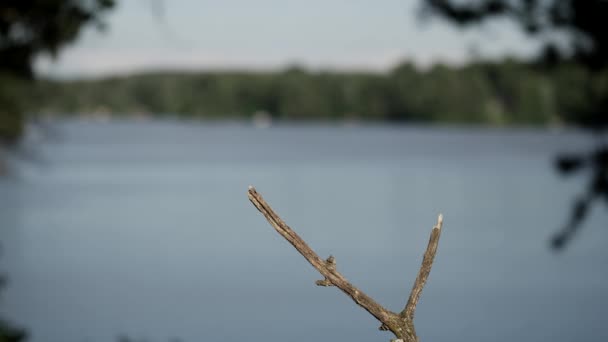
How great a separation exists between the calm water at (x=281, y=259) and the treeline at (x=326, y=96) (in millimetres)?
58411

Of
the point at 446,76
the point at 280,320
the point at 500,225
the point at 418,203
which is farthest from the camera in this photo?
the point at 446,76

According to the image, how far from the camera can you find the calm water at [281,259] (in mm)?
14656

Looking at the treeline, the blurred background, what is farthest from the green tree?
the treeline

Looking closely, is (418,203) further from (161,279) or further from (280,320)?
(280,320)

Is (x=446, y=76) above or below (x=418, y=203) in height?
above

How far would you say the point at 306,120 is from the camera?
144 m

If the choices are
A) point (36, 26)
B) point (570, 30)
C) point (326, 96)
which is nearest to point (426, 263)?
point (36, 26)

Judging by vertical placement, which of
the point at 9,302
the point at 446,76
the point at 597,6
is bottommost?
the point at 9,302

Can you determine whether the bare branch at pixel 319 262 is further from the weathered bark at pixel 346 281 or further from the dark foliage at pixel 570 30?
the dark foliage at pixel 570 30

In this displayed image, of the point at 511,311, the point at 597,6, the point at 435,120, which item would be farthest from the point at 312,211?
the point at 435,120

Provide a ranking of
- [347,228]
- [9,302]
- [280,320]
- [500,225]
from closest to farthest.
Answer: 1. [280,320]
2. [9,302]
3. [347,228]
4. [500,225]

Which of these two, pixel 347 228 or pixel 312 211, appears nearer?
pixel 347 228

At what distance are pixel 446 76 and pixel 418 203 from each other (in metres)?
77.7

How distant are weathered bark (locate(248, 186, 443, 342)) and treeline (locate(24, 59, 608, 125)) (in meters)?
91.9
